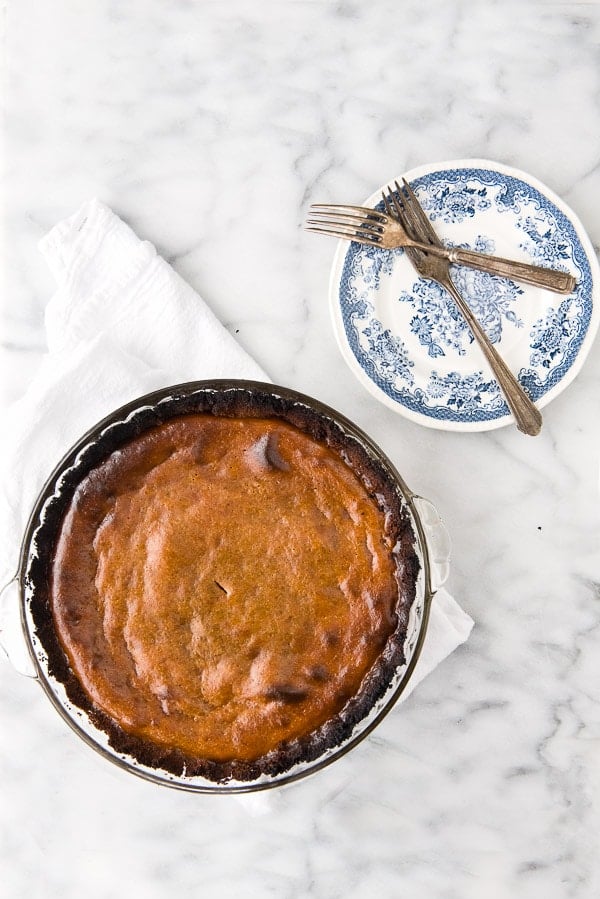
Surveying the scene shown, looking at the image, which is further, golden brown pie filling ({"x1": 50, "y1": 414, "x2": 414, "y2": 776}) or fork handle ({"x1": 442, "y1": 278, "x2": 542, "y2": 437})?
fork handle ({"x1": 442, "y1": 278, "x2": 542, "y2": 437})

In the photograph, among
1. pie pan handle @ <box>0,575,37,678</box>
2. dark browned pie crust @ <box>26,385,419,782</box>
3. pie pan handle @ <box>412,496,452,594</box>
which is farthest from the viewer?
pie pan handle @ <box>412,496,452,594</box>

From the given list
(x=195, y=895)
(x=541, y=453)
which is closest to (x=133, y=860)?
(x=195, y=895)

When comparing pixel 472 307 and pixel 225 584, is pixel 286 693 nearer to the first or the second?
pixel 225 584

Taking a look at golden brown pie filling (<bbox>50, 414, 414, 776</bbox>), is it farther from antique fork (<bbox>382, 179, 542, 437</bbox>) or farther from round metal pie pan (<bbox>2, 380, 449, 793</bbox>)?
antique fork (<bbox>382, 179, 542, 437</bbox>)

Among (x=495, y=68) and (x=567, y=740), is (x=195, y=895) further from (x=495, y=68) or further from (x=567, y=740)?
(x=495, y=68)

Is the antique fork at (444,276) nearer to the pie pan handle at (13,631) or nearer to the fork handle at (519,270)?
the fork handle at (519,270)

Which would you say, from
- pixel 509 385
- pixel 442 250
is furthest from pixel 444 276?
pixel 509 385

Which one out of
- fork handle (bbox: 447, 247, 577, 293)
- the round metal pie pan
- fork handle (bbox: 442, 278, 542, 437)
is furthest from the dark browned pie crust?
fork handle (bbox: 447, 247, 577, 293)
